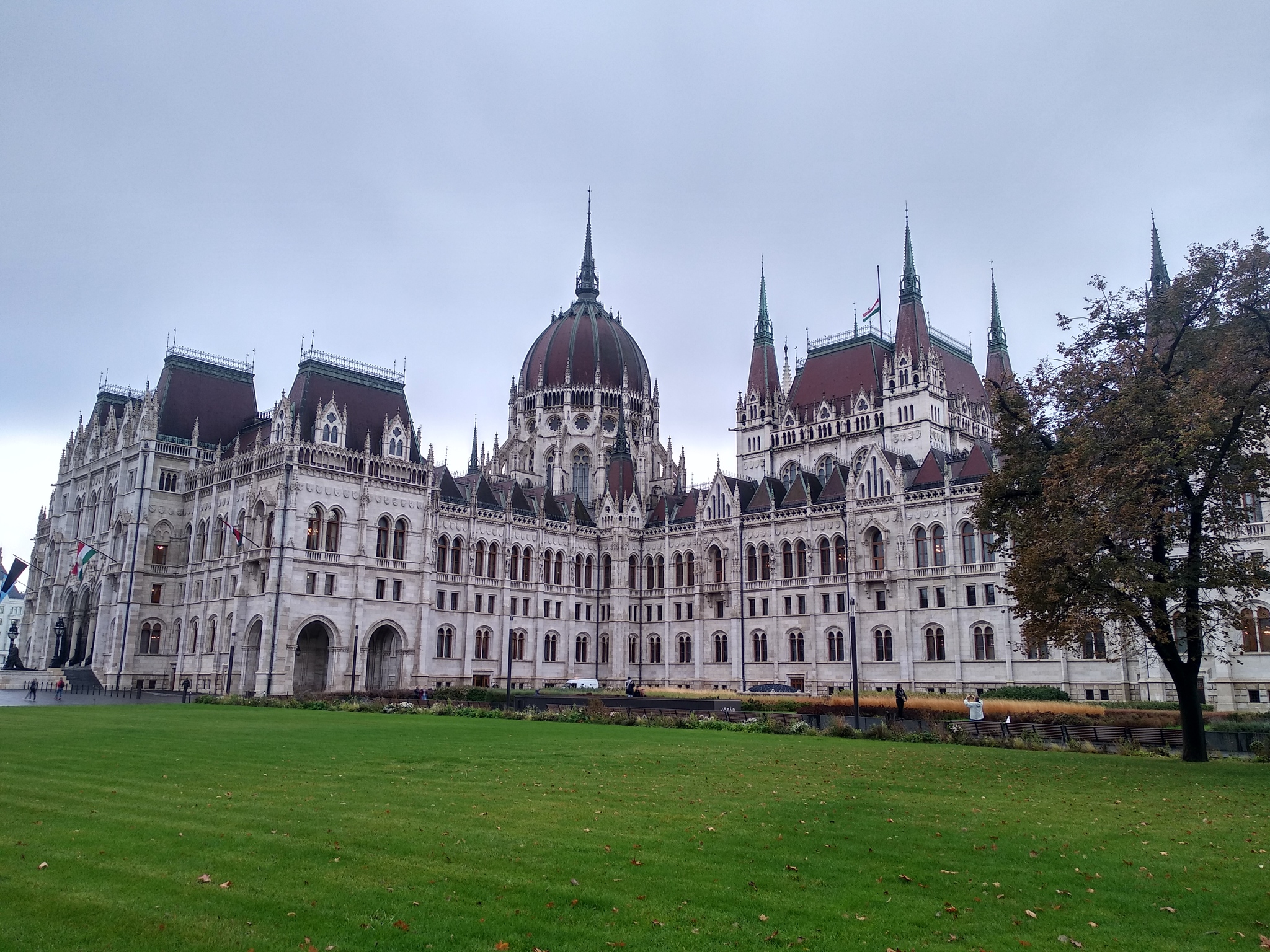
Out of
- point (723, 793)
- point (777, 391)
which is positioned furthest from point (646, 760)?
point (777, 391)

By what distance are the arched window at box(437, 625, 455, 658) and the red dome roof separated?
36194 mm

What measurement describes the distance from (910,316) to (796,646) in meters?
29.6

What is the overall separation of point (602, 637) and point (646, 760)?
205 feet

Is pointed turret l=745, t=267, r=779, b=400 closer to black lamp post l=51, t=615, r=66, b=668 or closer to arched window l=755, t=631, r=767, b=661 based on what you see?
arched window l=755, t=631, r=767, b=661

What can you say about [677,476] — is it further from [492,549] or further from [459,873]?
[459,873]

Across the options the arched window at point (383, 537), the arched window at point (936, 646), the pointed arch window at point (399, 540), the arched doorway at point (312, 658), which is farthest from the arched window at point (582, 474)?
the arched window at point (936, 646)

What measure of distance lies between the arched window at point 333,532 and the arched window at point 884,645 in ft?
126

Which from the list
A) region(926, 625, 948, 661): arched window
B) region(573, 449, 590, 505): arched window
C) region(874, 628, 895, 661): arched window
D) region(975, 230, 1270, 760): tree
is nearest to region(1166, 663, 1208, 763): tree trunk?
region(975, 230, 1270, 760): tree

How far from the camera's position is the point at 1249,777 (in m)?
22.7

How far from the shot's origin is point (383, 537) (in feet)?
231

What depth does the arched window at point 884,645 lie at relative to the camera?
230 feet

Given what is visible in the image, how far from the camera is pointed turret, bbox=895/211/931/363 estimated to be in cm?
8144

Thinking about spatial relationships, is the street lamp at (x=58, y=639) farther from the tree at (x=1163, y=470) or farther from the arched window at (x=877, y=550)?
the tree at (x=1163, y=470)

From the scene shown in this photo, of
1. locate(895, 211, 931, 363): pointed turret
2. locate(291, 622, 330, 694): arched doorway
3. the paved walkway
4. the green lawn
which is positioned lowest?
the green lawn
